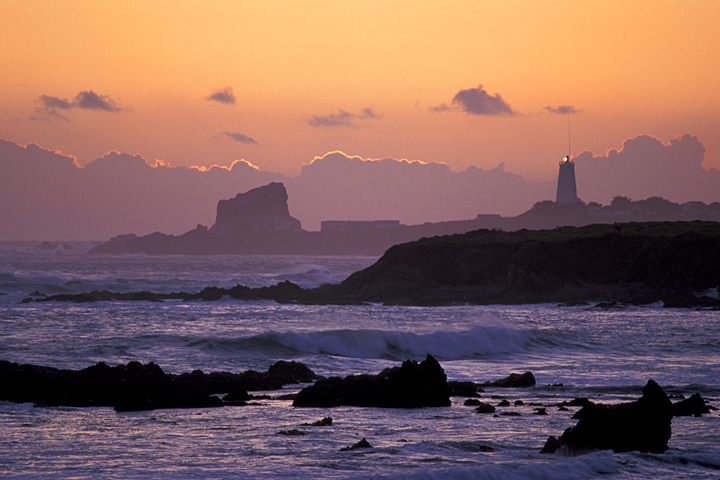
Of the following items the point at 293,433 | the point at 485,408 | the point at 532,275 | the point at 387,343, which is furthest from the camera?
the point at 532,275

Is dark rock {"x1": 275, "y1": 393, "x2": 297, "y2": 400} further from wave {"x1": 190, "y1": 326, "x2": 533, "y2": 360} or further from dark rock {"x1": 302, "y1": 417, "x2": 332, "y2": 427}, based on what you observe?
wave {"x1": 190, "y1": 326, "x2": 533, "y2": 360}

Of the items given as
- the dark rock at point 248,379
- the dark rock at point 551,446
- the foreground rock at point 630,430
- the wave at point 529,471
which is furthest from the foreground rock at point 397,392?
the wave at point 529,471

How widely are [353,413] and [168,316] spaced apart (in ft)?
84.8

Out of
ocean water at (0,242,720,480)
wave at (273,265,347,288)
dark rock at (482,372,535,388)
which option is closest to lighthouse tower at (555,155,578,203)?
wave at (273,265,347,288)

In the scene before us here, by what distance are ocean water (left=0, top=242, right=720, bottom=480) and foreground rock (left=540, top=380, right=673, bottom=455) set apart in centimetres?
29

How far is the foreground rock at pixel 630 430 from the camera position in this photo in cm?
1167

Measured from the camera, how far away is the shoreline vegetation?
54375 mm

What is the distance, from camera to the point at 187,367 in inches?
894

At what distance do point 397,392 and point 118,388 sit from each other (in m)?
5.88

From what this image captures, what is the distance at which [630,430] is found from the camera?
11883mm

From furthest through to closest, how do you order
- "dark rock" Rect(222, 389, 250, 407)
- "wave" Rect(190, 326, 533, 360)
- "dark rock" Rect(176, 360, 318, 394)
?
"wave" Rect(190, 326, 533, 360) < "dark rock" Rect(176, 360, 318, 394) < "dark rock" Rect(222, 389, 250, 407)

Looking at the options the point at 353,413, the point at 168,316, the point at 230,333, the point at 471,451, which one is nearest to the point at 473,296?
the point at 168,316

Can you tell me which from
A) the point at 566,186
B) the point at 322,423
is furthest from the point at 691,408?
the point at 566,186

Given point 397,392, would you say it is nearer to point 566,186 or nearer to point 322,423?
point 322,423
